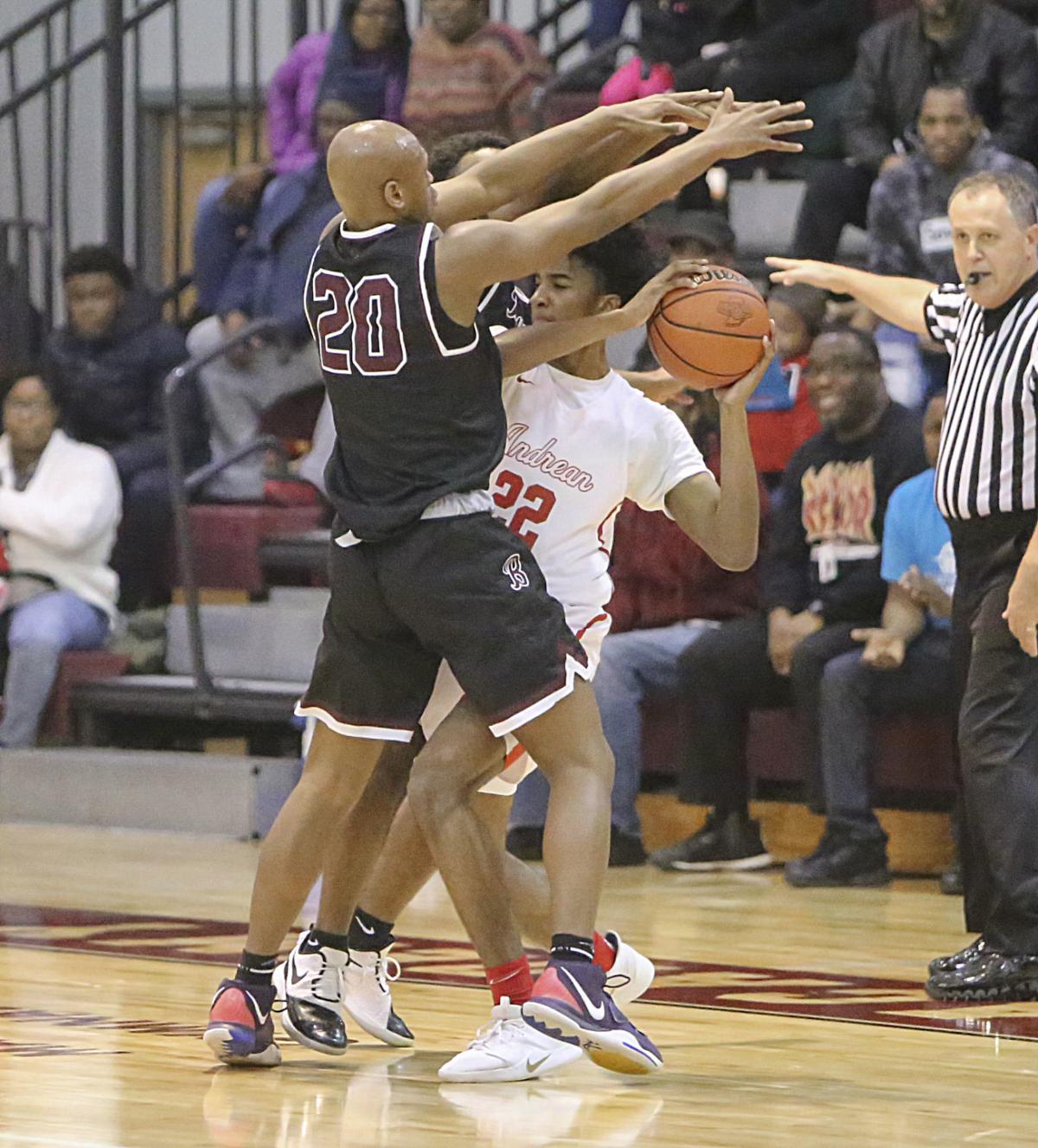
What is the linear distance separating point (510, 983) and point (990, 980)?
1.38 metres

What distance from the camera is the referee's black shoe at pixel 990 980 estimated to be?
15.7ft

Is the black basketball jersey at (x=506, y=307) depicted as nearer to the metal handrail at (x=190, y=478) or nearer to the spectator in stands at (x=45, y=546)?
the metal handrail at (x=190, y=478)

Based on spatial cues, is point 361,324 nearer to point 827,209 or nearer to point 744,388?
point 744,388

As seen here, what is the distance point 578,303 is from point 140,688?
5.05 m

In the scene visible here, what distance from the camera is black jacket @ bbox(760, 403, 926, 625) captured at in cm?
736

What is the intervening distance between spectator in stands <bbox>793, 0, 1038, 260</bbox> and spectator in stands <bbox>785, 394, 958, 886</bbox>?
167 cm

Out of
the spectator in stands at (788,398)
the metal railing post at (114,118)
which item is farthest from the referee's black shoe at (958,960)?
the metal railing post at (114,118)

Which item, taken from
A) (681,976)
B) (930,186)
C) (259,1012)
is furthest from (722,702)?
(259,1012)

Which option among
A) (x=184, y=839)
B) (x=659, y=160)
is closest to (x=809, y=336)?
(x=184, y=839)

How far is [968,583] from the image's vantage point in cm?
511

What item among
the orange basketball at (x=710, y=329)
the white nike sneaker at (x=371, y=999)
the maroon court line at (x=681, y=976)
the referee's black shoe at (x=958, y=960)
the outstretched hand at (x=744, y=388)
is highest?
the orange basketball at (x=710, y=329)

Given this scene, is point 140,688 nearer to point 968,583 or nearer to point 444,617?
point 968,583

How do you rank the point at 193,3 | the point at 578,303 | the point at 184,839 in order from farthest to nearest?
the point at 193,3, the point at 184,839, the point at 578,303

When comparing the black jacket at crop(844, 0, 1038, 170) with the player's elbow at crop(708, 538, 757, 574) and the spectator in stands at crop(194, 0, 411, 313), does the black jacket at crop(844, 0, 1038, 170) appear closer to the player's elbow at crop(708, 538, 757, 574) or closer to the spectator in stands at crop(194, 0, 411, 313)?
the spectator in stands at crop(194, 0, 411, 313)
